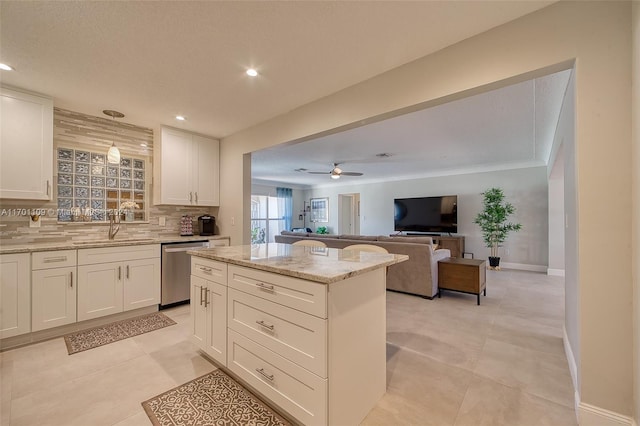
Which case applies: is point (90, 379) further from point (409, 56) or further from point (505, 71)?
point (505, 71)

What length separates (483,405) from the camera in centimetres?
171

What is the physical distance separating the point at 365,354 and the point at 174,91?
9.43 ft

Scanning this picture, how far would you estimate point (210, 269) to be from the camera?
2121 millimetres

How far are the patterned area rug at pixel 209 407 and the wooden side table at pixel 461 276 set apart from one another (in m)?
3.13

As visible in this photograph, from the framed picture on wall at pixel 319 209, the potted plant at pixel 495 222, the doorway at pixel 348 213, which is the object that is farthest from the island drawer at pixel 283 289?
the framed picture on wall at pixel 319 209

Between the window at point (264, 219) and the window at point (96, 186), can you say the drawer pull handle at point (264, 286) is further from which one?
the window at point (264, 219)

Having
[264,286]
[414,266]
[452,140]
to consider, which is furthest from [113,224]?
[452,140]

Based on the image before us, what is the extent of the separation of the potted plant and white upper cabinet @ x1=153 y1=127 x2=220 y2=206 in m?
5.78

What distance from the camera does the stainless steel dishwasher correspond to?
3.40 metres

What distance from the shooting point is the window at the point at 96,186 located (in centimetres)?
314

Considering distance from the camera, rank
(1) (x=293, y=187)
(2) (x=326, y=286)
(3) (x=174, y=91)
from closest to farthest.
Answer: (2) (x=326, y=286) < (3) (x=174, y=91) < (1) (x=293, y=187)

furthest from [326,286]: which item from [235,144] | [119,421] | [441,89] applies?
[235,144]

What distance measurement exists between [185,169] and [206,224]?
34.1 inches

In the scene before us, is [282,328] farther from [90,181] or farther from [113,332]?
[90,181]
